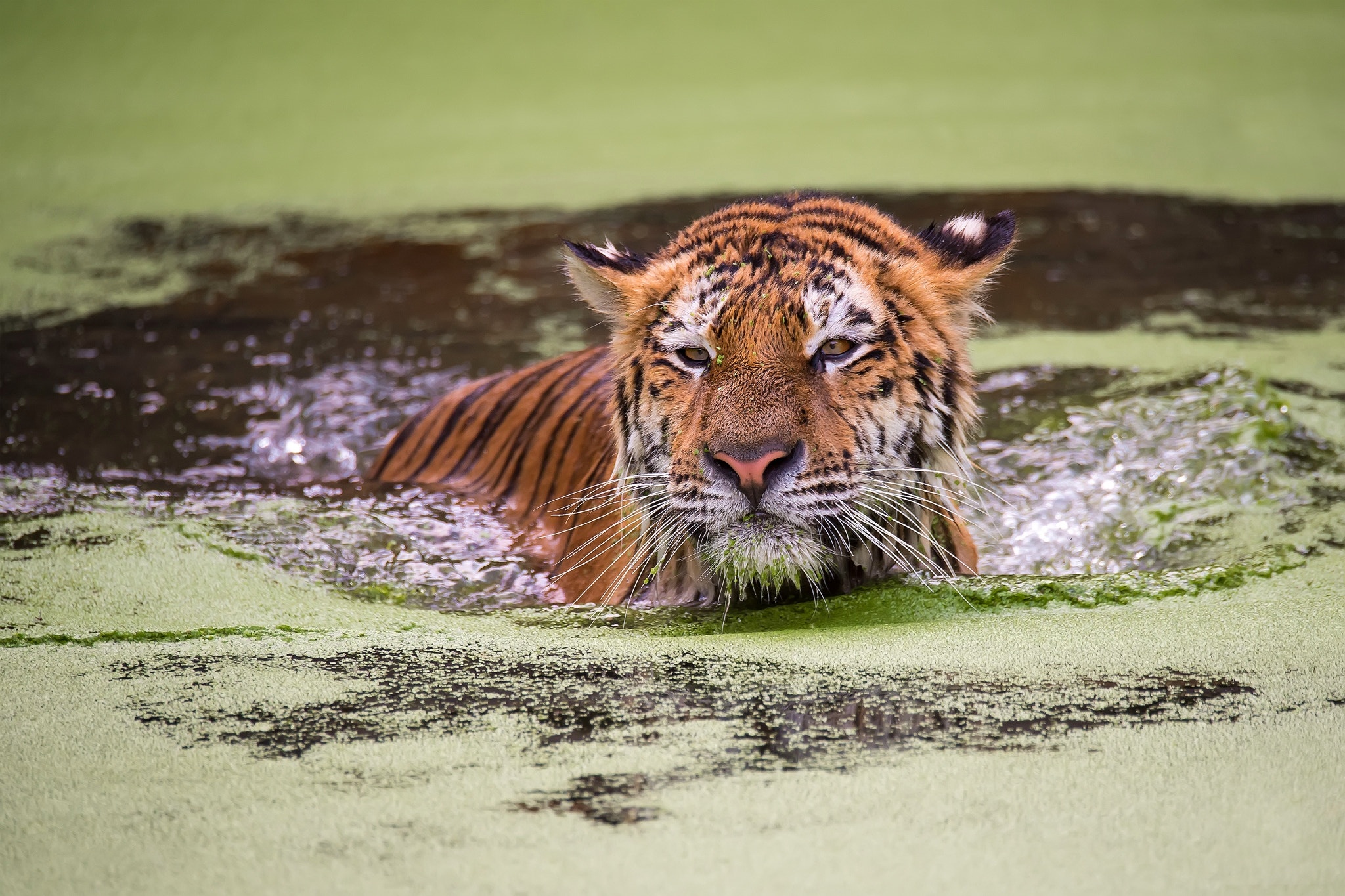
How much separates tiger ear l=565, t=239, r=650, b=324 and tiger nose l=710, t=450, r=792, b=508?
1.59 ft

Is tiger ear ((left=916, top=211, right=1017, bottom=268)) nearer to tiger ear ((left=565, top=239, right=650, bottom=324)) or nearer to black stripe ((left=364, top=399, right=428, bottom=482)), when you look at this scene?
tiger ear ((left=565, top=239, right=650, bottom=324))

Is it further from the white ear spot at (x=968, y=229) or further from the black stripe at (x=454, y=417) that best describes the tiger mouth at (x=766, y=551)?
the black stripe at (x=454, y=417)

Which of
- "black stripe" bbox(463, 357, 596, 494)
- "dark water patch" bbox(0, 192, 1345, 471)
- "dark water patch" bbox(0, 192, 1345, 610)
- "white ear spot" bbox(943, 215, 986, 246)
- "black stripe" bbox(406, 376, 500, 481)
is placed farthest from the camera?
"dark water patch" bbox(0, 192, 1345, 471)

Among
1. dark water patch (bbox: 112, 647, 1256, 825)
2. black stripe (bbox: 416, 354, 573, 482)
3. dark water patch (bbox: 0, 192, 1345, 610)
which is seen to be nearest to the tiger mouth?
dark water patch (bbox: 112, 647, 1256, 825)

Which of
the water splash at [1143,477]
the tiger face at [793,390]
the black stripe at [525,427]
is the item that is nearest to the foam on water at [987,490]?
the water splash at [1143,477]

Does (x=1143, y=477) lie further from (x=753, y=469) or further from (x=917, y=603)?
(x=753, y=469)

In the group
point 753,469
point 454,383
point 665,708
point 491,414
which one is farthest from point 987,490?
point 454,383

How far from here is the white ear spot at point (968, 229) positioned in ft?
7.16

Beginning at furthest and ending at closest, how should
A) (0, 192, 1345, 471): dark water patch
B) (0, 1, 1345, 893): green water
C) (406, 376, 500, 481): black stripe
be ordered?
(0, 192, 1345, 471): dark water patch
(406, 376, 500, 481): black stripe
(0, 1, 1345, 893): green water

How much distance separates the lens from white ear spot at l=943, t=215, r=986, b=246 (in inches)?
86.0

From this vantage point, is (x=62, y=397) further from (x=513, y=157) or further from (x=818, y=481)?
(x=513, y=157)

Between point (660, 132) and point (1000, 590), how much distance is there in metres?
4.48

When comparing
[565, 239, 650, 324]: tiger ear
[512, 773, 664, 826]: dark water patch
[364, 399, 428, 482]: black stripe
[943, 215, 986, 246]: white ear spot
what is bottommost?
[512, 773, 664, 826]: dark water patch

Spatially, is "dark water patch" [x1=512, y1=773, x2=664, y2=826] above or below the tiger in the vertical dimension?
below
